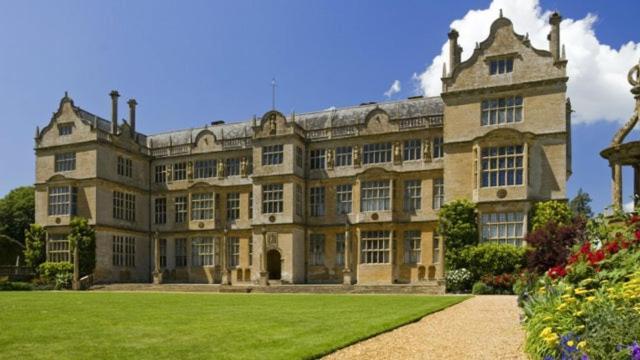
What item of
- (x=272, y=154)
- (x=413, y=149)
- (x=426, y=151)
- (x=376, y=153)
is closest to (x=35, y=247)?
(x=272, y=154)

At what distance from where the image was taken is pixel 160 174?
39.3 meters

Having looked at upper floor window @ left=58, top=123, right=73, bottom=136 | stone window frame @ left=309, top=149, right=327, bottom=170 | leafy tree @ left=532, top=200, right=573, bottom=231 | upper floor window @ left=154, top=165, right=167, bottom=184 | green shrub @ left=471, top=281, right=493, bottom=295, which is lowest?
green shrub @ left=471, top=281, right=493, bottom=295

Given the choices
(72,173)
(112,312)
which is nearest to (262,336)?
(112,312)

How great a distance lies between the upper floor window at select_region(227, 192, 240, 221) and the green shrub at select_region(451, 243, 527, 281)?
50.6 feet

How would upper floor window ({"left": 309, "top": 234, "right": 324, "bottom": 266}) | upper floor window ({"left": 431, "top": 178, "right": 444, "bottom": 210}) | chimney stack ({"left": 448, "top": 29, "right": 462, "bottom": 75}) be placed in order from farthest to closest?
upper floor window ({"left": 309, "top": 234, "right": 324, "bottom": 266})
upper floor window ({"left": 431, "top": 178, "right": 444, "bottom": 210})
chimney stack ({"left": 448, "top": 29, "right": 462, "bottom": 75})

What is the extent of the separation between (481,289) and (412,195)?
28.5ft

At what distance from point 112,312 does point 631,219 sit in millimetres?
11891

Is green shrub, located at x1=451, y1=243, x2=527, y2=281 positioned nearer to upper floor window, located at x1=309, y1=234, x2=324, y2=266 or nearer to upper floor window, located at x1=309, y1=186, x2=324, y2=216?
upper floor window, located at x1=309, y1=234, x2=324, y2=266

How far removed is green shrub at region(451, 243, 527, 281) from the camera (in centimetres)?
2538

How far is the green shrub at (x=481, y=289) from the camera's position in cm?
2392

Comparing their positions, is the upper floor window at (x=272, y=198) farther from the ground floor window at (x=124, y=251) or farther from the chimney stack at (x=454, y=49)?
the chimney stack at (x=454, y=49)

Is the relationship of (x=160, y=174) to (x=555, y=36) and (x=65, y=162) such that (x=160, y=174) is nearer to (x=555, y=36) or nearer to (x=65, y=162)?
(x=65, y=162)

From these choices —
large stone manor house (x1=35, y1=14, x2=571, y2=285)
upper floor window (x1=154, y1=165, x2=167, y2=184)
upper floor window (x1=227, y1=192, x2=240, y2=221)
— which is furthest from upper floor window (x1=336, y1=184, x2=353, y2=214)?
upper floor window (x1=154, y1=165, x2=167, y2=184)

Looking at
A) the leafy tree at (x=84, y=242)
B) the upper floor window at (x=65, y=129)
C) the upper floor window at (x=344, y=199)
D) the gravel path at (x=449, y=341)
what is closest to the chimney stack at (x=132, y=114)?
the upper floor window at (x=65, y=129)
